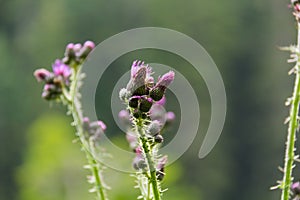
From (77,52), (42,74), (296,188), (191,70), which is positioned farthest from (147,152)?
(191,70)

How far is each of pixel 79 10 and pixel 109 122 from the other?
11.4 metres

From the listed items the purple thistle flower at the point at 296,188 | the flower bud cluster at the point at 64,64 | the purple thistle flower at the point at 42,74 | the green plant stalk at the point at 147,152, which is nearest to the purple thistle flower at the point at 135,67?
the green plant stalk at the point at 147,152

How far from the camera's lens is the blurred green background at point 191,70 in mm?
37938

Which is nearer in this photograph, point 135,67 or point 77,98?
point 135,67

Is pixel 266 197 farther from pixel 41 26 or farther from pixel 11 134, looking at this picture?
pixel 41 26

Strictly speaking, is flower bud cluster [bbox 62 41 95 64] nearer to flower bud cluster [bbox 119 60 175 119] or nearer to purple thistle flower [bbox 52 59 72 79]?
purple thistle flower [bbox 52 59 72 79]

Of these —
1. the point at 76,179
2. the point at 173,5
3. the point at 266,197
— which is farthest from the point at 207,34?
the point at 76,179

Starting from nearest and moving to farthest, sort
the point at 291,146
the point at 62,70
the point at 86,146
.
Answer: the point at 291,146 < the point at 86,146 < the point at 62,70

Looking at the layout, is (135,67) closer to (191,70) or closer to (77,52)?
(77,52)

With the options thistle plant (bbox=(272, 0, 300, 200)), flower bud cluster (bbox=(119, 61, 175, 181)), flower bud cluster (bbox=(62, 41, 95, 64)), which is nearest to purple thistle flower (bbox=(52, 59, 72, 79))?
flower bud cluster (bbox=(62, 41, 95, 64))

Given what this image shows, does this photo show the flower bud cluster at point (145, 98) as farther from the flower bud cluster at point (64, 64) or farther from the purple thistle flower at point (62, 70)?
the purple thistle flower at point (62, 70)

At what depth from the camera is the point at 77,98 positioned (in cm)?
284

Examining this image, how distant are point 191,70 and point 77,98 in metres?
36.0

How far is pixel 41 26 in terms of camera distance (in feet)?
144
